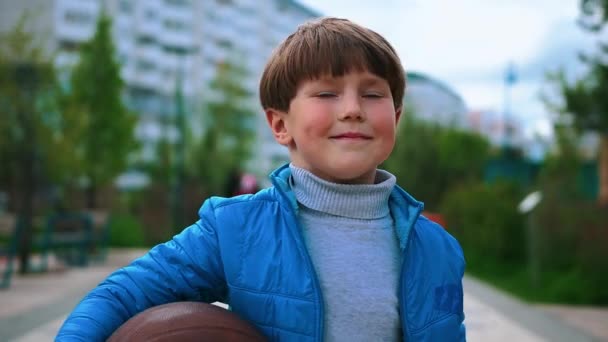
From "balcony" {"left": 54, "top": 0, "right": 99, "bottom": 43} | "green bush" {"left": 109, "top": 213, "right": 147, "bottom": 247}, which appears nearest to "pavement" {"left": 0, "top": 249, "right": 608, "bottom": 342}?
"green bush" {"left": 109, "top": 213, "right": 147, "bottom": 247}

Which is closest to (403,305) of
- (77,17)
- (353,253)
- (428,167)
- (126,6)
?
(353,253)

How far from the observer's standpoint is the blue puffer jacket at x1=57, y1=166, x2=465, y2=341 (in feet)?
7.02

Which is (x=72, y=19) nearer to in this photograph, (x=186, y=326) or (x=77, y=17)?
(x=77, y=17)

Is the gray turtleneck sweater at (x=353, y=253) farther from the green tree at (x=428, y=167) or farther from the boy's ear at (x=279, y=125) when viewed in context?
the green tree at (x=428, y=167)

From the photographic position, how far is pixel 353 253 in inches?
89.4

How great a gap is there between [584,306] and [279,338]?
876cm

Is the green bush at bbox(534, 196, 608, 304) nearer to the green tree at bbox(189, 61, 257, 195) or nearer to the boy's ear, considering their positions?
the boy's ear

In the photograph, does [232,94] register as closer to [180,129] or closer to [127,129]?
[180,129]

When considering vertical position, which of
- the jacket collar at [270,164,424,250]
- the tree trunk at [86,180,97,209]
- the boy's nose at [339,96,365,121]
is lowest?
the tree trunk at [86,180,97,209]

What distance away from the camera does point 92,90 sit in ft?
67.4

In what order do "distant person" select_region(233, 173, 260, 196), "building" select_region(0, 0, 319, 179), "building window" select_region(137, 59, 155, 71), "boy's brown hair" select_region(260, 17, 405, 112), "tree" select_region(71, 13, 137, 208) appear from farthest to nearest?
"building window" select_region(137, 59, 155, 71), "building" select_region(0, 0, 319, 179), "tree" select_region(71, 13, 137, 208), "distant person" select_region(233, 173, 260, 196), "boy's brown hair" select_region(260, 17, 405, 112)

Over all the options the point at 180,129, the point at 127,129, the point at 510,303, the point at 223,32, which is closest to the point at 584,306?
the point at 510,303

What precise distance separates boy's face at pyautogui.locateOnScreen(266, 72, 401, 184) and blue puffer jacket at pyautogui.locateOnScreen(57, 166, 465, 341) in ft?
0.51

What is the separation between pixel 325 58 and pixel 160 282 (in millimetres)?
730
